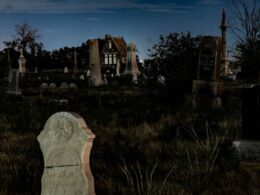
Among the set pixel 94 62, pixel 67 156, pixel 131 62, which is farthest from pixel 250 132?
pixel 131 62

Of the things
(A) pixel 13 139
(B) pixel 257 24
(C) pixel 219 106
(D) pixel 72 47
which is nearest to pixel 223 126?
(A) pixel 13 139

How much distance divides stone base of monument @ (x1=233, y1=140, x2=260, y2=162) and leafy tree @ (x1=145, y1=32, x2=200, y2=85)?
12006mm

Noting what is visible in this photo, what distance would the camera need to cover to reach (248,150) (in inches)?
306

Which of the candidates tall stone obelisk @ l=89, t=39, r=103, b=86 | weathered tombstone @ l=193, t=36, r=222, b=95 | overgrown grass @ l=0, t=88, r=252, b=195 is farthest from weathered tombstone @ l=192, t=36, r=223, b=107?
tall stone obelisk @ l=89, t=39, r=103, b=86

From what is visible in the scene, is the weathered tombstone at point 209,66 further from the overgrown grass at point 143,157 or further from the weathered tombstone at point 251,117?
the weathered tombstone at point 251,117

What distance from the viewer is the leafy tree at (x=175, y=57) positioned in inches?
793

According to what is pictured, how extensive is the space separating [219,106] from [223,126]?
254 inches

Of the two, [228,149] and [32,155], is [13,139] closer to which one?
[32,155]

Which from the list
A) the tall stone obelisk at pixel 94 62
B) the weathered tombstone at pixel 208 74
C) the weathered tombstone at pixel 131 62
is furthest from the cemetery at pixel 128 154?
the weathered tombstone at pixel 131 62

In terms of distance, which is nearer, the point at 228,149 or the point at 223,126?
the point at 228,149

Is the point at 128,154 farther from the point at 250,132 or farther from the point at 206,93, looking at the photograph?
the point at 206,93

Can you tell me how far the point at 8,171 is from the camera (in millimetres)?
7070

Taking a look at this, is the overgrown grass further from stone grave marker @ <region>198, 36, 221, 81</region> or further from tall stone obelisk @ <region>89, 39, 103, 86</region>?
tall stone obelisk @ <region>89, 39, 103, 86</region>

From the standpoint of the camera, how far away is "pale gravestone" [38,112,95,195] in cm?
564
